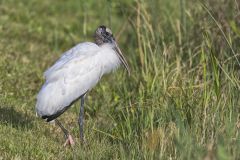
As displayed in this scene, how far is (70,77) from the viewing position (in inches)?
231

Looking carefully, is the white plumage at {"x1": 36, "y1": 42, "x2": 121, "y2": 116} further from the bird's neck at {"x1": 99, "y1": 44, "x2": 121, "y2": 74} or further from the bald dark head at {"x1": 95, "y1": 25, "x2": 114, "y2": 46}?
the bald dark head at {"x1": 95, "y1": 25, "x2": 114, "y2": 46}

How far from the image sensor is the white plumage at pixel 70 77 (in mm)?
5684

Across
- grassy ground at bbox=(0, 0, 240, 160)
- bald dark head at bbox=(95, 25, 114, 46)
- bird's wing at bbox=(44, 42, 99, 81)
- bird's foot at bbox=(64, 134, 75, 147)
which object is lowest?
Result: bird's foot at bbox=(64, 134, 75, 147)

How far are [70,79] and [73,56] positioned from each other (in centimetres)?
20

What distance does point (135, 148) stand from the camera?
17.0 feet

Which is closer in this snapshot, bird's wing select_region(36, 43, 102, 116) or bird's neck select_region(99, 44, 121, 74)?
bird's wing select_region(36, 43, 102, 116)

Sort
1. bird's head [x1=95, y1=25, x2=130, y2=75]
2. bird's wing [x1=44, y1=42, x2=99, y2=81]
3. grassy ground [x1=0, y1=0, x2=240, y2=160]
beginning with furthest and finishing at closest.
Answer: bird's head [x1=95, y1=25, x2=130, y2=75] → bird's wing [x1=44, y1=42, x2=99, y2=81] → grassy ground [x1=0, y1=0, x2=240, y2=160]

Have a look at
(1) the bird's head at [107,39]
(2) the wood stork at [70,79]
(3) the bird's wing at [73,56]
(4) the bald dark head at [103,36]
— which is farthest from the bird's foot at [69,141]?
(4) the bald dark head at [103,36]

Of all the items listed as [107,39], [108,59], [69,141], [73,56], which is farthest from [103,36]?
[69,141]

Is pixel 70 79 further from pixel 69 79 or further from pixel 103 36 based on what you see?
pixel 103 36

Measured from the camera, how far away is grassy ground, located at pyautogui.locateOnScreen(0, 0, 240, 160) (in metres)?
5.11

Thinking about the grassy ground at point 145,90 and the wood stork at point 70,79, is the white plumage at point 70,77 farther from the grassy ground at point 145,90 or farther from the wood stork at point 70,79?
the grassy ground at point 145,90

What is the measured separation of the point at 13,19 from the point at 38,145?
15.1ft

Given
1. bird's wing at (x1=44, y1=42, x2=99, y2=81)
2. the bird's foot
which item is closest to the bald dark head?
bird's wing at (x1=44, y1=42, x2=99, y2=81)
